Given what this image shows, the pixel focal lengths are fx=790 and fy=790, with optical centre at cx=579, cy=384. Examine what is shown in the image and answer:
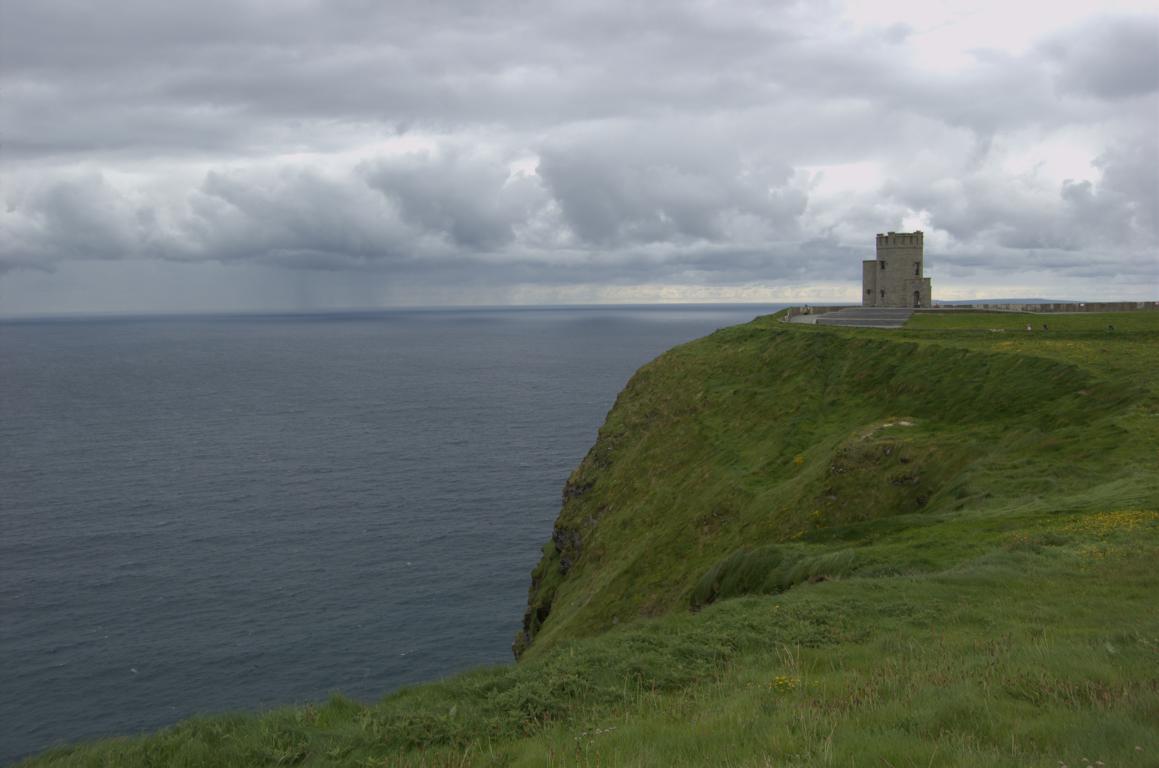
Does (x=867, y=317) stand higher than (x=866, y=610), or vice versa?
(x=867, y=317)

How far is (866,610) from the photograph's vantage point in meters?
17.5

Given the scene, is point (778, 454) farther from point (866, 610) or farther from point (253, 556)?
point (253, 556)

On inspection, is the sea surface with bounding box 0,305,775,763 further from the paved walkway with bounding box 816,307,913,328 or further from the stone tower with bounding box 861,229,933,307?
the stone tower with bounding box 861,229,933,307

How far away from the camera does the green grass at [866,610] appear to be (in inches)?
410

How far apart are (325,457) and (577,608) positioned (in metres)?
66.5

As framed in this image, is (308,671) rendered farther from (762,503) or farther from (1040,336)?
(1040,336)

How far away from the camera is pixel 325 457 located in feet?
328

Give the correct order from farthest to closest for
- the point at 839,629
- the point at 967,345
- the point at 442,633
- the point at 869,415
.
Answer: the point at 442,633, the point at 967,345, the point at 869,415, the point at 839,629

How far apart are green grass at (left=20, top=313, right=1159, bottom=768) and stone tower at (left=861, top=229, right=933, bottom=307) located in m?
32.1

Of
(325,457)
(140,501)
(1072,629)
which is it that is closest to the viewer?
(1072,629)

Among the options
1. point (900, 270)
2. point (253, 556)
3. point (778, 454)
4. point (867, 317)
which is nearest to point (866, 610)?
point (778, 454)

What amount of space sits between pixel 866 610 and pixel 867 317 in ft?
200

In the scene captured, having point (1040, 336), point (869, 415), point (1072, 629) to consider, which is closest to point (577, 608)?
point (869, 415)

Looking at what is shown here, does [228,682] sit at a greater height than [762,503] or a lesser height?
lesser
